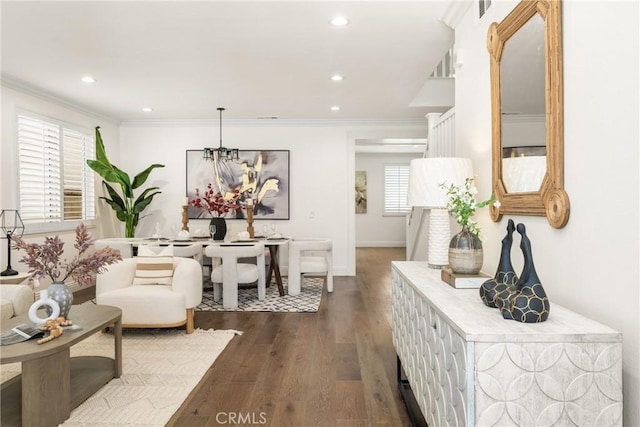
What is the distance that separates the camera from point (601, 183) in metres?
1.38

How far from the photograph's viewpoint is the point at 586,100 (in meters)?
1.46

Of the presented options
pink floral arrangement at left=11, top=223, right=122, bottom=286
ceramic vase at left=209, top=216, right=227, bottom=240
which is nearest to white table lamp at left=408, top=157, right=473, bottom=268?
pink floral arrangement at left=11, top=223, right=122, bottom=286

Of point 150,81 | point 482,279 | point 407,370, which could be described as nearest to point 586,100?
point 482,279

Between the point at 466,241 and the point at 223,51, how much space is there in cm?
286

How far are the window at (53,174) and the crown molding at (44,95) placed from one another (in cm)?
28

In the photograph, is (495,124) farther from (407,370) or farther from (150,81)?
(150,81)

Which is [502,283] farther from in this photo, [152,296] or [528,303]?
[152,296]

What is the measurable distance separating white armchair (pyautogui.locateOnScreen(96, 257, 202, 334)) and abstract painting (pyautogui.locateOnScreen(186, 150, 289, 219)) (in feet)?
9.61

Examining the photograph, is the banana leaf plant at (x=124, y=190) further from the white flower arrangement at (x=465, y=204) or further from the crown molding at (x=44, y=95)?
the white flower arrangement at (x=465, y=204)

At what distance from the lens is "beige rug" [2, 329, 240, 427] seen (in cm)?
230

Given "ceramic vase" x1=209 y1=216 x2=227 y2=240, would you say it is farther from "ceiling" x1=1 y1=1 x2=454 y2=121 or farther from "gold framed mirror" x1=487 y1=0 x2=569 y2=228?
"gold framed mirror" x1=487 y1=0 x2=569 y2=228

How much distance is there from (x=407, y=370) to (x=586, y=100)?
1.56m

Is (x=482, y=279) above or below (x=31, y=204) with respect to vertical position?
below

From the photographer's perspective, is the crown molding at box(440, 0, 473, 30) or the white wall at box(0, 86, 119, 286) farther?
the white wall at box(0, 86, 119, 286)
